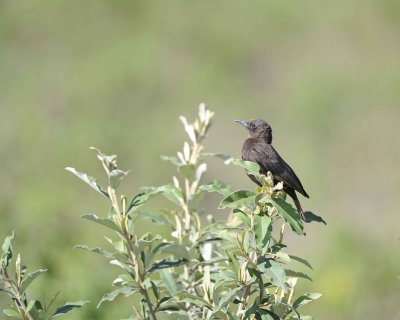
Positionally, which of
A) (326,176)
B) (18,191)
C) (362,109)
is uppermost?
(362,109)

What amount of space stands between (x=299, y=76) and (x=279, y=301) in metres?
11.9

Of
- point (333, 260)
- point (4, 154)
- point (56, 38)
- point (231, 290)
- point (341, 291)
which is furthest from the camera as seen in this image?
point (56, 38)

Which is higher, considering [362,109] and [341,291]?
[362,109]

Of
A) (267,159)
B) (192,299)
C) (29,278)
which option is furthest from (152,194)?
(267,159)

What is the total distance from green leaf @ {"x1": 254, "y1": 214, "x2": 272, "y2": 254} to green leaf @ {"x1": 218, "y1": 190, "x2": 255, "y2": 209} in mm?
63

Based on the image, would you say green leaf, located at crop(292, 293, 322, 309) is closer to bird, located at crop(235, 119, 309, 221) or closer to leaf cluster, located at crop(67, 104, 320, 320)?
leaf cluster, located at crop(67, 104, 320, 320)

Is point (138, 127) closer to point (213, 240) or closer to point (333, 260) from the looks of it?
point (333, 260)

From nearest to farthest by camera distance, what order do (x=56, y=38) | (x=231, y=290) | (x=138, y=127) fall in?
(x=231, y=290) → (x=138, y=127) → (x=56, y=38)

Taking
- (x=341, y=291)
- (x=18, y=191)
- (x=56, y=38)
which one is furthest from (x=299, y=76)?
(x=341, y=291)

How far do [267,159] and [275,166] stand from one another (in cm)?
14

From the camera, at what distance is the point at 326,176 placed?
41.4 feet

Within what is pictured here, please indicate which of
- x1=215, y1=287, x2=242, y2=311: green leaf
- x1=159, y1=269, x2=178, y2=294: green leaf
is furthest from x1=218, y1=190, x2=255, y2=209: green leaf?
x1=159, y1=269, x2=178, y2=294: green leaf

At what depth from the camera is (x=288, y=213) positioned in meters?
3.05

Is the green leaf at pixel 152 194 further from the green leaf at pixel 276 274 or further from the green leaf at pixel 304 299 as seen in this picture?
the green leaf at pixel 304 299
